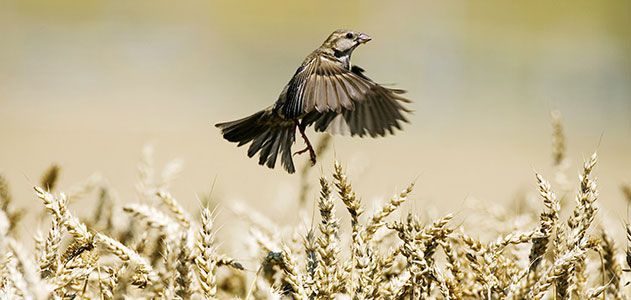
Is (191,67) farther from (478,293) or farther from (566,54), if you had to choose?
(478,293)

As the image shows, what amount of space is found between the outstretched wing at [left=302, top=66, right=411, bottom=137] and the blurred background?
4836mm

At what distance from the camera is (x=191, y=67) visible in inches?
741

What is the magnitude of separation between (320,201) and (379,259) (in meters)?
0.19

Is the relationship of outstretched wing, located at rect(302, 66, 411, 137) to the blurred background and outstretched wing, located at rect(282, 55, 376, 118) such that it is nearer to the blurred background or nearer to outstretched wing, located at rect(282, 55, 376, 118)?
outstretched wing, located at rect(282, 55, 376, 118)

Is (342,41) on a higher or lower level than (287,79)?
lower

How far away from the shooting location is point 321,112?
112 inches

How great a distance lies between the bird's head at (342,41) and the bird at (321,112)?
0.69 ft

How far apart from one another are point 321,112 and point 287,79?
47.2 ft

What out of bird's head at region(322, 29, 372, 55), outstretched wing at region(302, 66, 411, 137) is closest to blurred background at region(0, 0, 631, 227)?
bird's head at region(322, 29, 372, 55)

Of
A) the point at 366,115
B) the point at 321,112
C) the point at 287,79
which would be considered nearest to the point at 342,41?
the point at 366,115

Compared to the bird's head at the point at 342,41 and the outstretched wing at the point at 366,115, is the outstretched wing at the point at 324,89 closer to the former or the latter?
the outstretched wing at the point at 366,115

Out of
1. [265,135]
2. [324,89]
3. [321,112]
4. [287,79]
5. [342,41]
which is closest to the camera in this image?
[321,112]

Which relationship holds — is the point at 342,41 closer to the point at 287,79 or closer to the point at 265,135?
the point at 265,135

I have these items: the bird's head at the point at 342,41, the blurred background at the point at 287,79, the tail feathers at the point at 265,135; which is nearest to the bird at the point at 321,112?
the tail feathers at the point at 265,135
